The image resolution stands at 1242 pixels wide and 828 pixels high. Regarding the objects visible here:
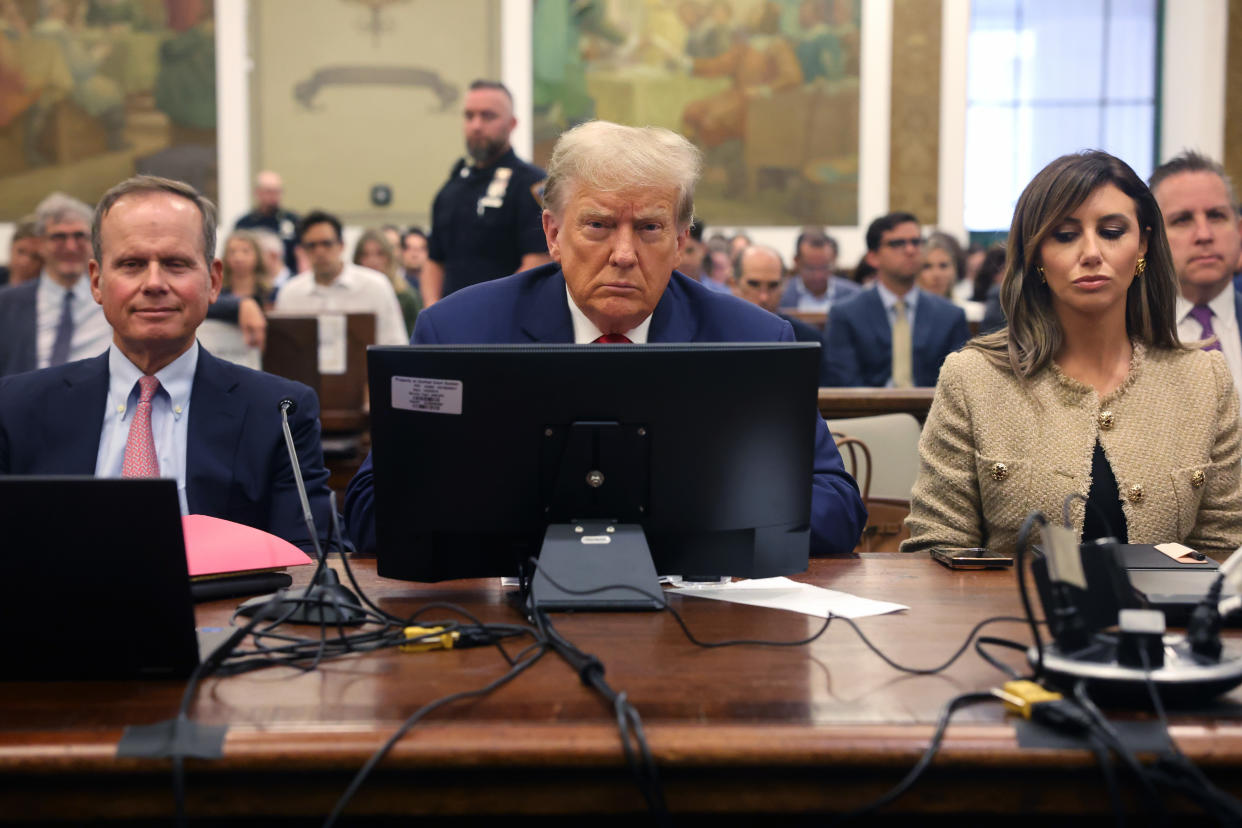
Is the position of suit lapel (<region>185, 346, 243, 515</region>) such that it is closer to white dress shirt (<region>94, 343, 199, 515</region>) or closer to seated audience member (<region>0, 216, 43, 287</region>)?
white dress shirt (<region>94, 343, 199, 515</region>)

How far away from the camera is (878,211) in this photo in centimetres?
1231

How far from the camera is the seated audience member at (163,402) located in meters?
2.28

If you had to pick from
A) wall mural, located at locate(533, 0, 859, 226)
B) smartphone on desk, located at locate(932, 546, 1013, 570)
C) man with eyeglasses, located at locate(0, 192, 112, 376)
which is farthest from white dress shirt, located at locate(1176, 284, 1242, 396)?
wall mural, located at locate(533, 0, 859, 226)

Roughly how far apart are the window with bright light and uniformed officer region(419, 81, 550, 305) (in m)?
8.00

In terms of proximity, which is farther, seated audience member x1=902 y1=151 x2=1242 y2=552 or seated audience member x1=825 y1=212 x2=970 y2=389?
seated audience member x1=825 y1=212 x2=970 y2=389

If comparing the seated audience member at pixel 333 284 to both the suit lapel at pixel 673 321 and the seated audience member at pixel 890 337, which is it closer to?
the seated audience member at pixel 890 337

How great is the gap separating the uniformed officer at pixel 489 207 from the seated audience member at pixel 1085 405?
3.41 metres

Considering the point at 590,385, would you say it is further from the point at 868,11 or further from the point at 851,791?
the point at 868,11

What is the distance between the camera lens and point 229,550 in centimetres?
177

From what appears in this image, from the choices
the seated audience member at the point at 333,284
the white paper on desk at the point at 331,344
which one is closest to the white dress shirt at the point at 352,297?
the seated audience member at the point at 333,284

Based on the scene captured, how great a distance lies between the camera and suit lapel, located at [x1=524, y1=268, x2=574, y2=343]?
2.36 meters

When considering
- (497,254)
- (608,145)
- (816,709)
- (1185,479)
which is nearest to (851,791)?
(816,709)

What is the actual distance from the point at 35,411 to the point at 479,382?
110 cm

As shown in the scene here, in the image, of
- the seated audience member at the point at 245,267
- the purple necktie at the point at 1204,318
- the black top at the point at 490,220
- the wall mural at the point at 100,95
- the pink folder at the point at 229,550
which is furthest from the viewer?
the wall mural at the point at 100,95
